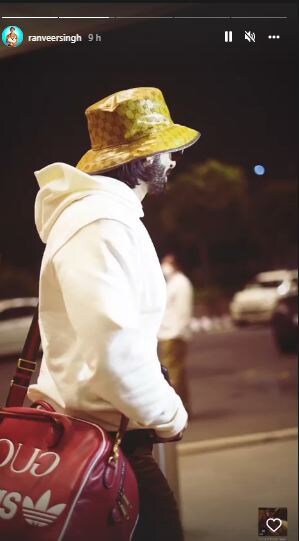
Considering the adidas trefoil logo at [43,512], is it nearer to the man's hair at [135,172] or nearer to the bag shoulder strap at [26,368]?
the bag shoulder strap at [26,368]

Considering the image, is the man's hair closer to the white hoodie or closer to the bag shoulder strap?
the white hoodie

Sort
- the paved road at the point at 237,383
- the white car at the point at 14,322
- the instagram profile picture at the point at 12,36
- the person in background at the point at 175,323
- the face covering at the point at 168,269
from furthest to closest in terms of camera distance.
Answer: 1. the paved road at the point at 237,383
2. the face covering at the point at 168,269
3. the person in background at the point at 175,323
4. the white car at the point at 14,322
5. the instagram profile picture at the point at 12,36

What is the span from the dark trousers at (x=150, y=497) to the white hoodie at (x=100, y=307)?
3.4 inches

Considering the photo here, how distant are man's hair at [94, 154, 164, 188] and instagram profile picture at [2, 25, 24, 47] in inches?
28.6

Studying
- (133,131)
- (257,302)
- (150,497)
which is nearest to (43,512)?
(150,497)

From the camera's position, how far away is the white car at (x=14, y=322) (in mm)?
2777

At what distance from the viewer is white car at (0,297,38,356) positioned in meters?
2.78

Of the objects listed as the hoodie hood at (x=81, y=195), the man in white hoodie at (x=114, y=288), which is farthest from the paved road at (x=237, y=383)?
the hoodie hood at (x=81, y=195)

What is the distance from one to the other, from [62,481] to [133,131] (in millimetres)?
1011

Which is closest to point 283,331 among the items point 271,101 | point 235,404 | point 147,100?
point 235,404

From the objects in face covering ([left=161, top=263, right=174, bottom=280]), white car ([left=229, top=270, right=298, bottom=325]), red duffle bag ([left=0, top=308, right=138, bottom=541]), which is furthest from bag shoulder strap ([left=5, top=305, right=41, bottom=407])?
white car ([left=229, top=270, right=298, bottom=325])

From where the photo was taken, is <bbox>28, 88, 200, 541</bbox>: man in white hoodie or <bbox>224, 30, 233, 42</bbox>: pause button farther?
<bbox>224, 30, 233, 42</bbox>: pause button

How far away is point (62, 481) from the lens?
6.38 feet

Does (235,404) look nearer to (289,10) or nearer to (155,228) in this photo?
(155,228)
